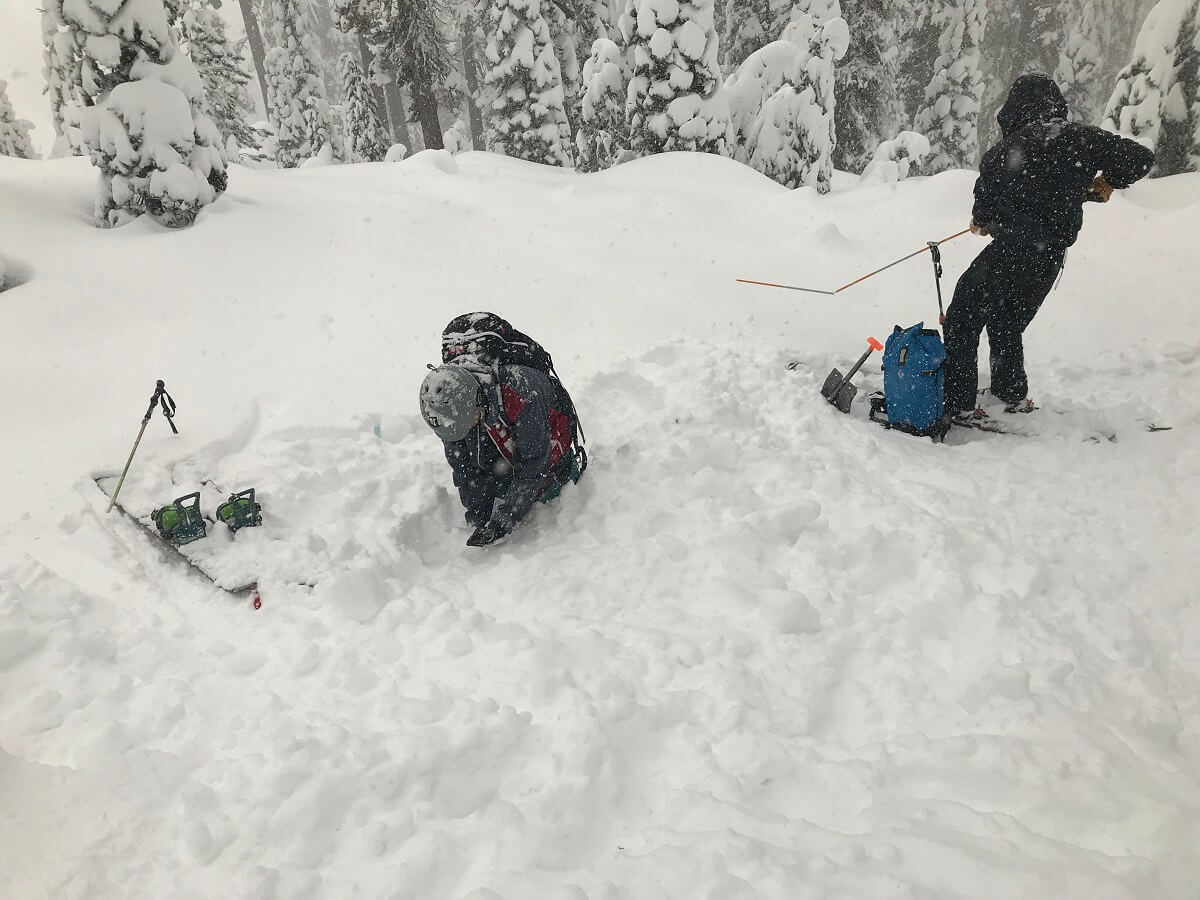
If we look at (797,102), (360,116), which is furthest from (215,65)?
(797,102)

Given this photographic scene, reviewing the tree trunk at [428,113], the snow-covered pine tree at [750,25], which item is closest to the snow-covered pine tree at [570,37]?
the snow-covered pine tree at [750,25]

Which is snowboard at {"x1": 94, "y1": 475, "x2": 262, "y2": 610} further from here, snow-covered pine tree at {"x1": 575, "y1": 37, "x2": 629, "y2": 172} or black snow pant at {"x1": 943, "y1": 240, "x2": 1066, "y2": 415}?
snow-covered pine tree at {"x1": 575, "y1": 37, "x2": 629, "y2": 172}

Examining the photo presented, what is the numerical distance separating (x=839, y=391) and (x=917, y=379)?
60 cm

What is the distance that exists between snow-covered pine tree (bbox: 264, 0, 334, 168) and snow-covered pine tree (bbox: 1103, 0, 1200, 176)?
2604 cm

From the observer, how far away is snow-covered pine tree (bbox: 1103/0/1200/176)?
11297mm

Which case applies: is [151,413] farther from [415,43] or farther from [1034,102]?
[415,43]

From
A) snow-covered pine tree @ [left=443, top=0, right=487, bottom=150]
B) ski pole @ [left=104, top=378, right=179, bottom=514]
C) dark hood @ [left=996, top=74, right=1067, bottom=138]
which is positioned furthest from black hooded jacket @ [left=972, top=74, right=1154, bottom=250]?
snow-covered pine tree @ [left=443, top=0, right=487, bottom=150]

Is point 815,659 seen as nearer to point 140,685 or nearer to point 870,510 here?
point 870,510

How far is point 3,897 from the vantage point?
218 cm

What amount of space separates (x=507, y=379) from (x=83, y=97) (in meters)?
8.70

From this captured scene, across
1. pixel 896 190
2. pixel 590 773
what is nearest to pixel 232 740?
pixel 590 773

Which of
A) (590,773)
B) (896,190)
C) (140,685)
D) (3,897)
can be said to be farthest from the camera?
(896,190)

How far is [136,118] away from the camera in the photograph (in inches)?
338

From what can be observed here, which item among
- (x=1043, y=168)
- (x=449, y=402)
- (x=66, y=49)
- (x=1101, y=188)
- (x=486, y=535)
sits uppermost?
(x=66, y=49)
